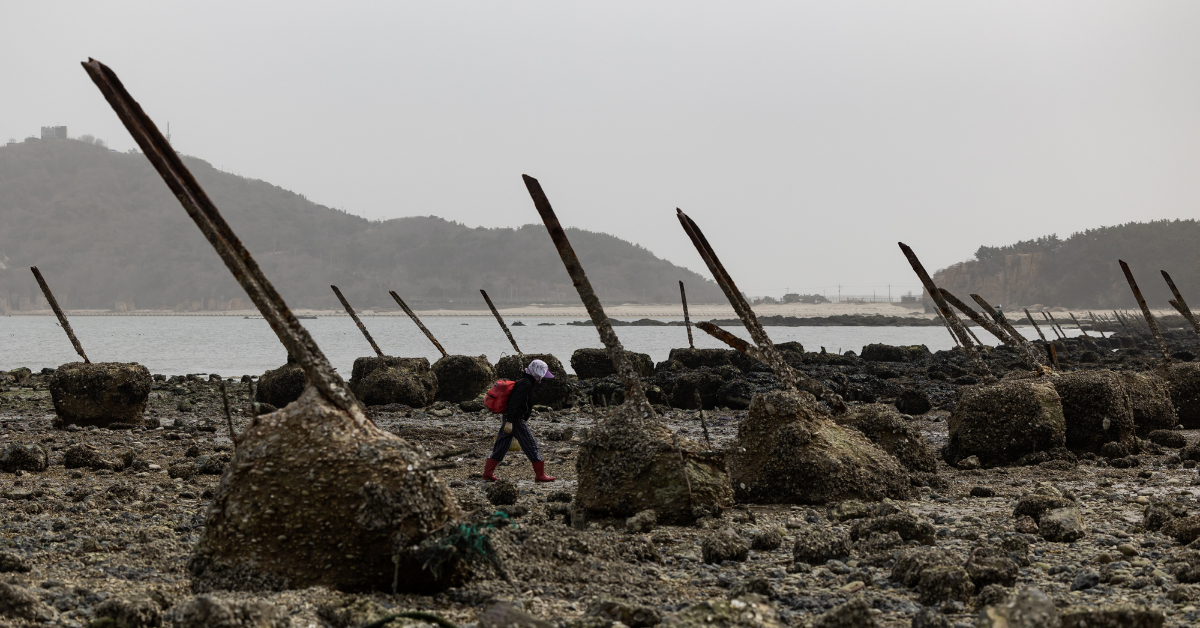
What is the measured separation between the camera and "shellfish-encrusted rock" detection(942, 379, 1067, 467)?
10.5 meters

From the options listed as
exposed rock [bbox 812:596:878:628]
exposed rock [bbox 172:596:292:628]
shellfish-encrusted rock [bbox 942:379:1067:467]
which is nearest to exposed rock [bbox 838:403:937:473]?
shellfish-encrusted rock [bbox 942:379:1067:467]

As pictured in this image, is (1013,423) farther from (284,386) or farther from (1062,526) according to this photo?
(284,386)

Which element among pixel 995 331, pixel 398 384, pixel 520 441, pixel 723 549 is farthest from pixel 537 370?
pixel 398 384

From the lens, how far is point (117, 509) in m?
8.23

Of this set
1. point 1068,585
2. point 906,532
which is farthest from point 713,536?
point 1068,585

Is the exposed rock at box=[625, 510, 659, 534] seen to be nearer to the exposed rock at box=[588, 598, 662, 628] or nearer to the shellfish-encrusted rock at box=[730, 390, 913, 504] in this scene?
the shellfish-encrusted rock at box=[730, 390, 913, 504]

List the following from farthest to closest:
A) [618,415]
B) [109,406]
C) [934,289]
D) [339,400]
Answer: [109,406] → [934,289] → [618,415] → [339,400]

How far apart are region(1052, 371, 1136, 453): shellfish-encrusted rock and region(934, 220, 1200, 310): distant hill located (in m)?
112

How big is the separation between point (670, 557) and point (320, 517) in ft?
8.76

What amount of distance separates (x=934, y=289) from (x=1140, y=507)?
5.36 metres

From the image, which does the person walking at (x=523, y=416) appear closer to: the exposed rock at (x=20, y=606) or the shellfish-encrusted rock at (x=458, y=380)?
the exposed rock at (x=20, y=606)

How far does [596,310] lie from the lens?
8266 mm

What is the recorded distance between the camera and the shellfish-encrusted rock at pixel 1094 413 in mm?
11023

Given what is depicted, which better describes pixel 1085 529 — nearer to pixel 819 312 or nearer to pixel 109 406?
pixel 109 406
